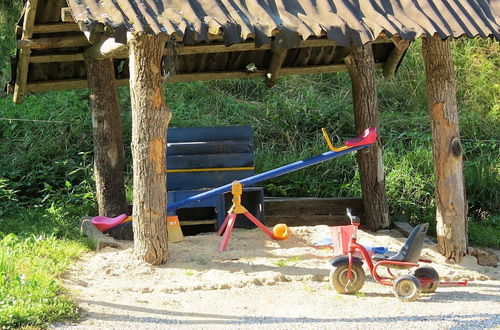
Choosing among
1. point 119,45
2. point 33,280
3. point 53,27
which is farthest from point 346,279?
point 53,27

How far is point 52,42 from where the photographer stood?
9.05 metres

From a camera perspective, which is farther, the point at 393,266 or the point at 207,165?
the point at 207,165

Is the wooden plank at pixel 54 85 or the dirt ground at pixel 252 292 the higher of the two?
the wooden plank at pixel 54 85

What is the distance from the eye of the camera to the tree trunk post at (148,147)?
772 centimetres

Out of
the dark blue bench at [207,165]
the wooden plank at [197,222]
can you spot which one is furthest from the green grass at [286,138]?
the dark blue bench at [207,165]

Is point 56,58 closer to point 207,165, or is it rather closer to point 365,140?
point 207,165

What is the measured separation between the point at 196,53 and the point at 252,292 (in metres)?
3.92

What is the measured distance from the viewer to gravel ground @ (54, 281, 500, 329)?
20.3 feet

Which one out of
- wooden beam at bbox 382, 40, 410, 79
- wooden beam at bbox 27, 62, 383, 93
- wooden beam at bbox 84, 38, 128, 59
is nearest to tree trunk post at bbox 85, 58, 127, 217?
wooden beam at bbox 84, 38, 128, 59

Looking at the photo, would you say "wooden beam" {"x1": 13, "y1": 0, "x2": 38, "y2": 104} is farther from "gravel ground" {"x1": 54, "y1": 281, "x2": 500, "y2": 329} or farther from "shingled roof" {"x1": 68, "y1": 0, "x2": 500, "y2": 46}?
"gravel ground" {"x1": 54, "y1": 281, "x2": 500, "y2": 329}

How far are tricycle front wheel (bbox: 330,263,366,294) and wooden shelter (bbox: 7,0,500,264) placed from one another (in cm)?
154

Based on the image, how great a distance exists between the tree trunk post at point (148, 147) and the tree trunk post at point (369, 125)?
3.05m

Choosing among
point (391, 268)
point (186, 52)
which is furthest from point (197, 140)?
point (391, 268)

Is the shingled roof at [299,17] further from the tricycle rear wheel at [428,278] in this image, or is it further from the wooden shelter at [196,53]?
the tricycle rear wheel at [428,278]
